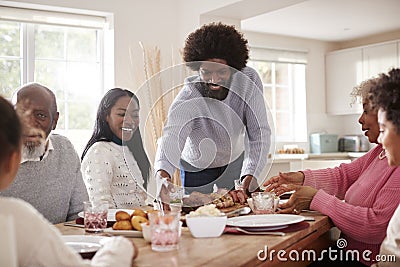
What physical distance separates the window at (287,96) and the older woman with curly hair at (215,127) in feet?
13.3

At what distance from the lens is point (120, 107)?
2467 millimetres

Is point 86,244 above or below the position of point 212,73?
below

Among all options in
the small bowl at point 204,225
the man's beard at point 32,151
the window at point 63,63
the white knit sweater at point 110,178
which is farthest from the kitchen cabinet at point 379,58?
the small bowl at point 204,225

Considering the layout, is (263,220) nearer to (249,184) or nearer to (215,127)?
(249,184)

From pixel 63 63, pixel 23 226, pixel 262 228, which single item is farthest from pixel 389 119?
pixel 63 63

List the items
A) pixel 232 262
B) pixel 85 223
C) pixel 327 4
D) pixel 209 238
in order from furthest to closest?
pixel 327 4
pixel 85 223
pixel 209 238
pixel 232 262

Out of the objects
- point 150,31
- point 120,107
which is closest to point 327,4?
point 150,31

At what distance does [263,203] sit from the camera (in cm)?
173

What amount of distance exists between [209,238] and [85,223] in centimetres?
38

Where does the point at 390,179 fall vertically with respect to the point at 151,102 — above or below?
below

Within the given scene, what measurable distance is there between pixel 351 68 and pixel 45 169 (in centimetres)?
493

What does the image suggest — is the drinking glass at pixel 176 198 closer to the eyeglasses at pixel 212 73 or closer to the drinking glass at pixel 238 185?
the drinking glass at pixel 238 185

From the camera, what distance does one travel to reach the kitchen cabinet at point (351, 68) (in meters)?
5.80

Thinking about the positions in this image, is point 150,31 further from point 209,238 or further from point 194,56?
point 209,238
